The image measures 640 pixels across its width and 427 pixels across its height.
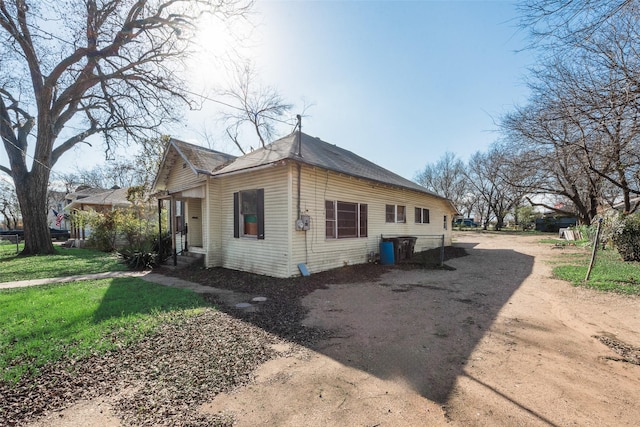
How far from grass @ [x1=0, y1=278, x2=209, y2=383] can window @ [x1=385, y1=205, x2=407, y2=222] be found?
784cm

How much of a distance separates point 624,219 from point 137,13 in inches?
853

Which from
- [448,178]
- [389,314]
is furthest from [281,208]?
[448,178]

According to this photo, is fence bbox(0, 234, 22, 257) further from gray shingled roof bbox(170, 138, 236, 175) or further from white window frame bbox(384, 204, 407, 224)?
white window frame bbox(384, 204, 407, 224)

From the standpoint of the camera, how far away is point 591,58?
5.45 meters

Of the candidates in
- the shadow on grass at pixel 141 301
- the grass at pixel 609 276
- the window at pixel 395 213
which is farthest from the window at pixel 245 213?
the grass at pixel 609 276

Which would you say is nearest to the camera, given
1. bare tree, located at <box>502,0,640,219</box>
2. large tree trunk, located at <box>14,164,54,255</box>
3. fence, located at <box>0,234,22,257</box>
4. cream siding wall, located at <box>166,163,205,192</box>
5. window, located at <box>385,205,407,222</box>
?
bare tree, located at <box>502,0,640,219</box>

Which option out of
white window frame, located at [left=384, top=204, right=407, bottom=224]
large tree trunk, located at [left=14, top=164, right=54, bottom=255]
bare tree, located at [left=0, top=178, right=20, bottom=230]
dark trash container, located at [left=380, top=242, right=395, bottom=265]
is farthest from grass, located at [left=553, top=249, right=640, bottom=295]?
bare tree, located at [left=0, top=178, right=20, bottom=230]

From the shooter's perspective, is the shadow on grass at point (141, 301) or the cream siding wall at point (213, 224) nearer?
the shadow on grass at point (141, 301)

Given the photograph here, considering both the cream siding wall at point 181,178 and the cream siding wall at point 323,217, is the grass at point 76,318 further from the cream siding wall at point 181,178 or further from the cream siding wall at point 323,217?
the cream siding wall at point 181,178

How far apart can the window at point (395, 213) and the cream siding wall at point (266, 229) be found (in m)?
5.17

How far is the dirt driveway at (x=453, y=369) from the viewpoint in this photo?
2.32 m

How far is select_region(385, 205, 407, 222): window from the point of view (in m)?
11.5

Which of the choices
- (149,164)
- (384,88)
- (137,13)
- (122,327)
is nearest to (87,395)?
(122,327)

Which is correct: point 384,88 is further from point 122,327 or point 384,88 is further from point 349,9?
point 122,327
